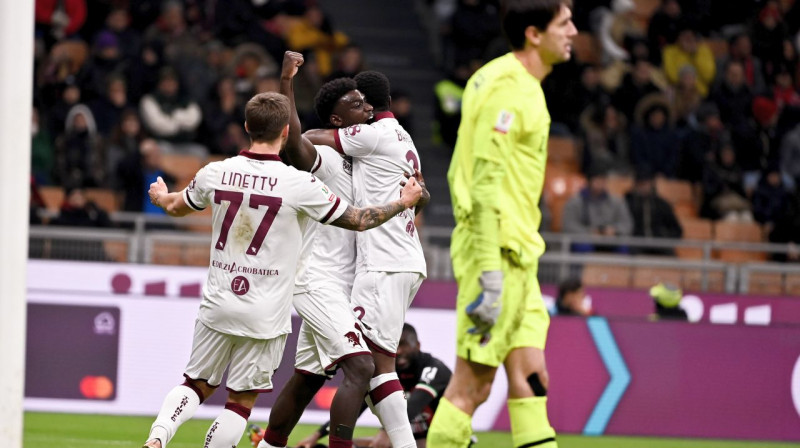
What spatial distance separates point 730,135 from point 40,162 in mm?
10586

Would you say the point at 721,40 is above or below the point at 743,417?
above

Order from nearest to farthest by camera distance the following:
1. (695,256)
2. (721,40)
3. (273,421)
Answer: (273,421) → (695,256) → (721,40)

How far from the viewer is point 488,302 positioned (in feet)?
18.5

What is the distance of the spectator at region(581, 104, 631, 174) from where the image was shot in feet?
63.9

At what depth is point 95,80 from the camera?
57.1ft

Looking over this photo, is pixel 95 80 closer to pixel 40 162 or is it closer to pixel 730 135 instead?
pixel 40 162

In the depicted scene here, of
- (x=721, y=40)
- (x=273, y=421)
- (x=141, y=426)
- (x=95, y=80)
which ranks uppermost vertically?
(x=721, y=40)

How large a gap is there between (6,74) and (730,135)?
16.3 m

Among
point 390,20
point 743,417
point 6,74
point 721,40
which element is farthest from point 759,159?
point 6,74

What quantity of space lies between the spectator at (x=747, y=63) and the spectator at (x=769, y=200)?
2.81 m

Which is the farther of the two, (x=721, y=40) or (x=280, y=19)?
(x=721, y=40)

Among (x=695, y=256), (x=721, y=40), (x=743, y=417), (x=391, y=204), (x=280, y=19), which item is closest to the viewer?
(x=391, y=204)

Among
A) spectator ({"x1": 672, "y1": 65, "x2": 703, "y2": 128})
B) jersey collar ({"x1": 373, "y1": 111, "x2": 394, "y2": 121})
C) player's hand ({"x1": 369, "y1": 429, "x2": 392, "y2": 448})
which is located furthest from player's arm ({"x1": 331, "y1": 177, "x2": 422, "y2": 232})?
spectator ({"x1": 672, "y1": 65, "x2": 703, "y2": 128})

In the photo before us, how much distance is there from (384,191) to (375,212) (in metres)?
0.95
